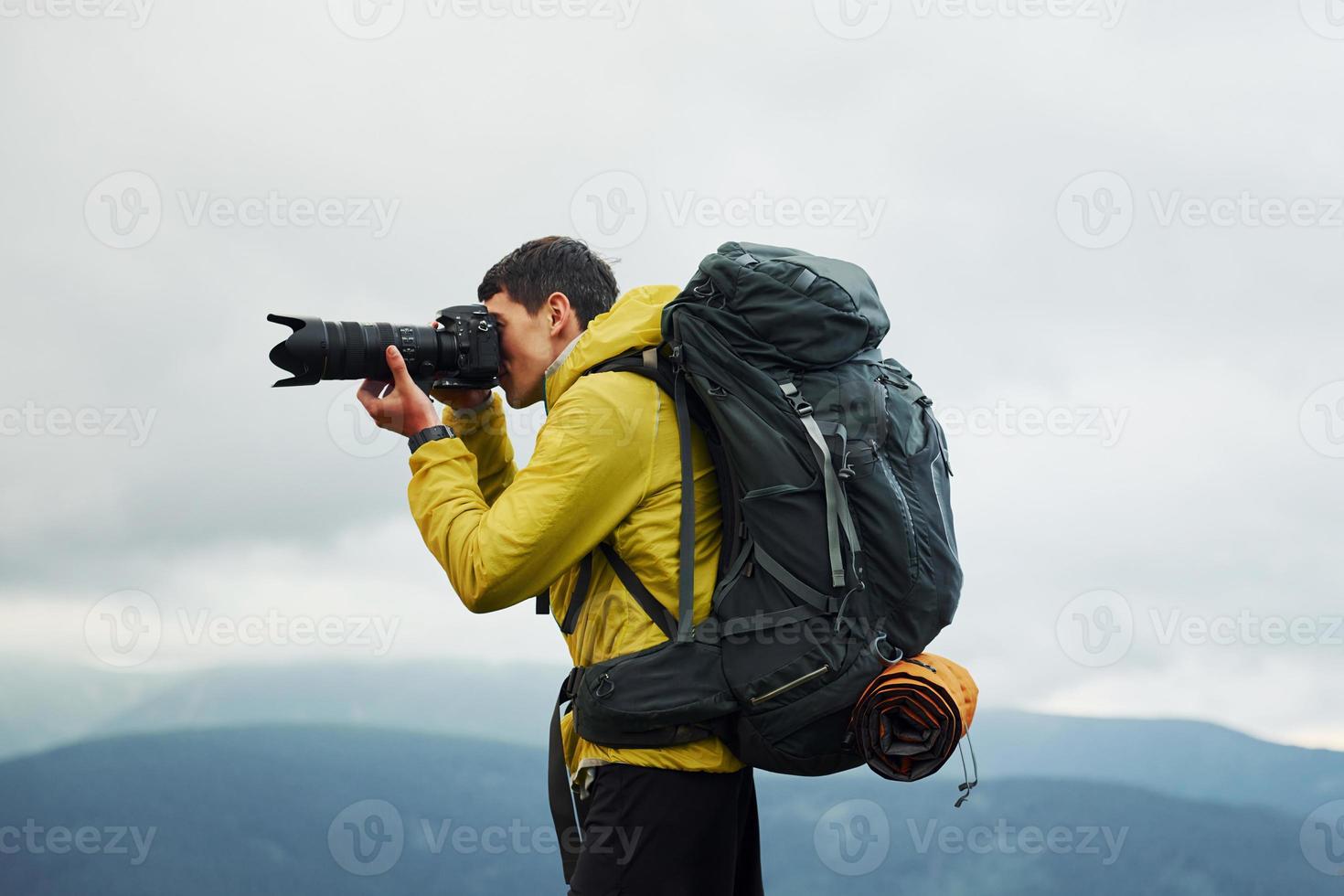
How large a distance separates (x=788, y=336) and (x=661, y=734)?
911mm

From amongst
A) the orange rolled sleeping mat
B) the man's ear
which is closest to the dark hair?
the man's ear

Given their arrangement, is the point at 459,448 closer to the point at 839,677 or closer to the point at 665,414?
the point at 665,414

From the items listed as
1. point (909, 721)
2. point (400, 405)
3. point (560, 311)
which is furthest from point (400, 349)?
point (909, 721)

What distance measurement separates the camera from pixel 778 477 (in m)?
2.50

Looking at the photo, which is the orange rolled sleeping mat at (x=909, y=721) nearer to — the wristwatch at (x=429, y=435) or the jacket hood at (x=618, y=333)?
the jacket hood at (x=618, y=333)

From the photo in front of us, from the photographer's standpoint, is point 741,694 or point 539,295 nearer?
point 741,694

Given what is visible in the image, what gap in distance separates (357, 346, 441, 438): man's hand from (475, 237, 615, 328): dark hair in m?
0.38

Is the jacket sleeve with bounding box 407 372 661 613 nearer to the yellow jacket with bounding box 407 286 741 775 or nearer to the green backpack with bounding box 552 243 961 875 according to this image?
the yellow jacket with bounding box 407 286 741 775

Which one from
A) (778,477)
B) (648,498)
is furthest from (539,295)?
(778,477)

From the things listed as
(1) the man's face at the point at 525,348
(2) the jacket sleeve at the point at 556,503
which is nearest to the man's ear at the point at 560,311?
(1) the man's face at the point at 525,348

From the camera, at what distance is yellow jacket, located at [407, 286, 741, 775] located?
97.9 inches

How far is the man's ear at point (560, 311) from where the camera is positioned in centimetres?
300

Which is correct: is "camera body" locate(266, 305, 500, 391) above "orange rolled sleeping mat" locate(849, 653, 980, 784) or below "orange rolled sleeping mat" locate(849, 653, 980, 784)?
above

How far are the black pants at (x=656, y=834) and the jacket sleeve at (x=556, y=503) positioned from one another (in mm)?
491
